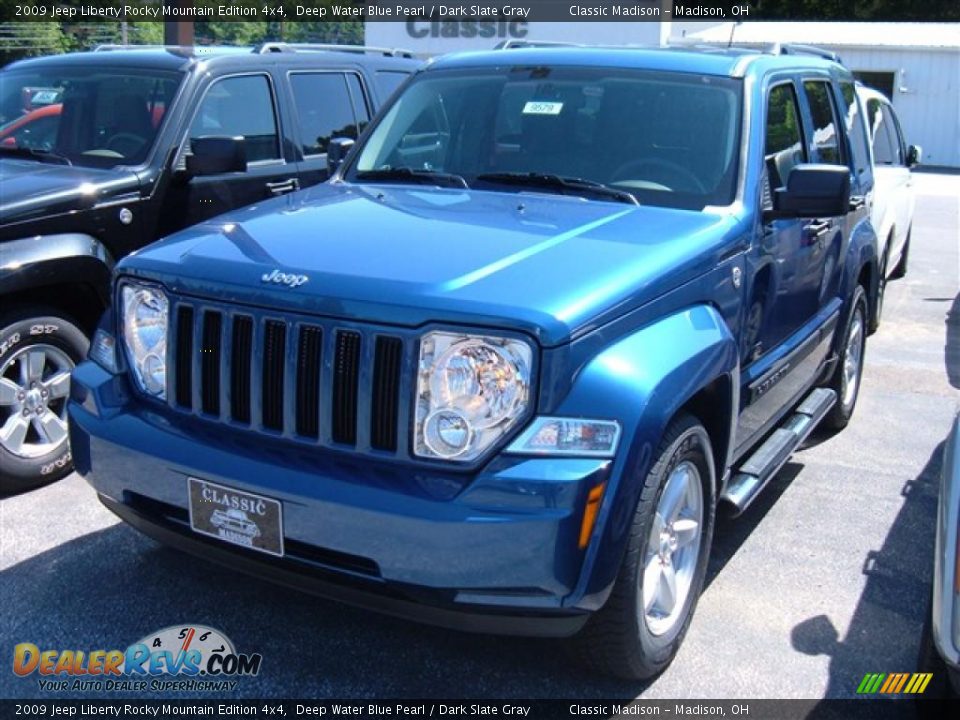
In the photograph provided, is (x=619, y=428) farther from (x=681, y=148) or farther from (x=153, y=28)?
(x=153, y=28)

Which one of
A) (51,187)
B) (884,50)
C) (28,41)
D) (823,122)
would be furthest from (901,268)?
(28,41)

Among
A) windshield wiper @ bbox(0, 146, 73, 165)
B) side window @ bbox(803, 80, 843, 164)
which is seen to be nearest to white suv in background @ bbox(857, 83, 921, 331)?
side window @ bbox(803, 80, 843, 164)

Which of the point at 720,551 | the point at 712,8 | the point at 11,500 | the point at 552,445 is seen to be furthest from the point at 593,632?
the point at 712,8

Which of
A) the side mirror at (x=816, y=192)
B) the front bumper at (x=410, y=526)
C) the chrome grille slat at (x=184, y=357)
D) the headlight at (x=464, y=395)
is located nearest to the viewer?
the front bumper at (x=410, y=526)

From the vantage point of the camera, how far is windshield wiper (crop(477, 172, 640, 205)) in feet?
13.0

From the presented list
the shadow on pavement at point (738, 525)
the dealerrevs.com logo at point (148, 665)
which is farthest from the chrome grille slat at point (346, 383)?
A: the shadow on pavement at point (738, 525)

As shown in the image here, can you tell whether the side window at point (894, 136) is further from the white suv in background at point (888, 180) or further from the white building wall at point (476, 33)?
the white building wall at point (476, 33)

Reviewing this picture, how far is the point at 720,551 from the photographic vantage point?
4.38 meters

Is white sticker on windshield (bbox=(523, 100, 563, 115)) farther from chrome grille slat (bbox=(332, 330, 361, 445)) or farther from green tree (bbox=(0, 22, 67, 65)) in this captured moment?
green tree (bbox=(0, 22, 67, 65))

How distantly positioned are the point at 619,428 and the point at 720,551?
1.82 m

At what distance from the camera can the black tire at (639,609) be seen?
9.79 ft

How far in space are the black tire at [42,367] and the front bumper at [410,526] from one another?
1.80 meters

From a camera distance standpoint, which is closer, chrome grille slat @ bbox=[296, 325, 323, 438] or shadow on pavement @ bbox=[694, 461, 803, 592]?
chrome grille slat @ bbox=[296, 325, 323, 438]

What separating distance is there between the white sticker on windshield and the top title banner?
17.7 m
